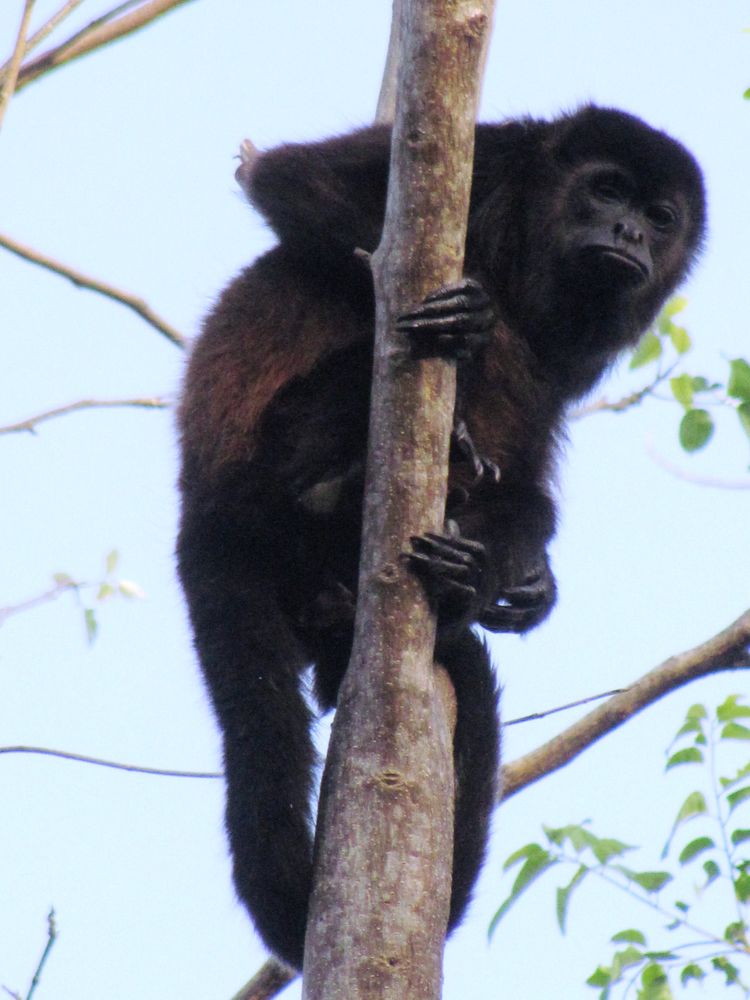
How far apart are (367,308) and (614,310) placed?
2.68ft

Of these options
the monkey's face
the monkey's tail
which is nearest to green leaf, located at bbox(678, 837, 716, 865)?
the monkey's tail

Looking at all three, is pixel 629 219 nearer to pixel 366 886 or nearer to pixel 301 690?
pixel 301 690

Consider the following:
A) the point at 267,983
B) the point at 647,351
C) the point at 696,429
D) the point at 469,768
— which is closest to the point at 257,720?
the point at 469,768

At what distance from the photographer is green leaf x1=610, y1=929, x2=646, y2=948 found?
282 cm

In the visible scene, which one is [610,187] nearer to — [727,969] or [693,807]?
[693,807]

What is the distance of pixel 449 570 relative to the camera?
2186mm

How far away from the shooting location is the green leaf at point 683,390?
311 centimetres

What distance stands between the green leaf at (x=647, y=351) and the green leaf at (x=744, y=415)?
0.93m

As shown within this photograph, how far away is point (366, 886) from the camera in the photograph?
1897 mm

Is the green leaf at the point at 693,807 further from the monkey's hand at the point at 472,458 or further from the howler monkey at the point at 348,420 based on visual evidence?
the monkey's hand at the point at 472,458

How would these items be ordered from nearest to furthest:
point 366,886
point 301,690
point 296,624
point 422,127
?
1. point 366,886
2. point 422,127
3. point 301,690
4. point 296,624

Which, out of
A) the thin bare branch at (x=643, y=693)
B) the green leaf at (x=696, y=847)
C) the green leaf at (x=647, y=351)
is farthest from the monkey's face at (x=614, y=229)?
the green leaf at (x=696, y=847)

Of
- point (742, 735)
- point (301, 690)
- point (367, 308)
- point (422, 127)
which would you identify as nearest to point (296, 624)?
point (301, 690)

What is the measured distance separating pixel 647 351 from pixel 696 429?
0.76m
